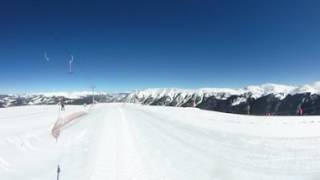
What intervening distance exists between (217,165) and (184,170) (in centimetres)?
109

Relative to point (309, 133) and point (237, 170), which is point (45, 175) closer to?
point (237, 170)

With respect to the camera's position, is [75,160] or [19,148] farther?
[19,148]

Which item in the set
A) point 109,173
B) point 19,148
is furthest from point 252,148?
point 19,148

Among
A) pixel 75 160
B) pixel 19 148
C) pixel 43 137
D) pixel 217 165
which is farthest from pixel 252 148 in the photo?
pixel 43 137

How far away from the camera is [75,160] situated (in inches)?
505

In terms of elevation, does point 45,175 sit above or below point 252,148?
below

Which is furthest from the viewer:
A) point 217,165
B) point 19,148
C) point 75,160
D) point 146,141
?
point 146,141

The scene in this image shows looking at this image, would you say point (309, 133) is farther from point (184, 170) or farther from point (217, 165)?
point (184, 170)

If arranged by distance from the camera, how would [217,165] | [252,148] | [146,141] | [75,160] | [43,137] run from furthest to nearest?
[43,137] < [146,141] < [75,160] < [252,148] < [217,165]

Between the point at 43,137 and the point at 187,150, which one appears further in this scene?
the point at 43,137

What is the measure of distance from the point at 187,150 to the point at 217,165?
3159 mm

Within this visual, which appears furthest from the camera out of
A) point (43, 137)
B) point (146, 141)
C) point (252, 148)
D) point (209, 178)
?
point (43, 137)

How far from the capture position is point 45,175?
35.2ft

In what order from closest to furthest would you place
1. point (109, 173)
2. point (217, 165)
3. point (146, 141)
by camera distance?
point (109, 173)
point (217, 165)
point (146, 141)
